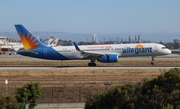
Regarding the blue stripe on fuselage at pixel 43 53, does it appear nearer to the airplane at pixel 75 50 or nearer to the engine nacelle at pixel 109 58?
the airplane at pixel 75 50

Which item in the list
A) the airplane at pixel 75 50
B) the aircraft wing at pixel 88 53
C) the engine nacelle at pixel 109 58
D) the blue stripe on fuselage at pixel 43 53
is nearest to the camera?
the engine nacelle at pixel 109 58

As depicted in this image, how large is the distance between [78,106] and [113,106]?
834 centimetres

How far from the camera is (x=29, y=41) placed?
4969 centimetres

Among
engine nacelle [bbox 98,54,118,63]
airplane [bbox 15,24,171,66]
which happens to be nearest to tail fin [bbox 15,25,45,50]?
airplane [bbox 15,24,171,66]

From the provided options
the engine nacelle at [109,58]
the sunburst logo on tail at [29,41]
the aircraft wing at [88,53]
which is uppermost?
the sunburst logo on tail at [29,41]

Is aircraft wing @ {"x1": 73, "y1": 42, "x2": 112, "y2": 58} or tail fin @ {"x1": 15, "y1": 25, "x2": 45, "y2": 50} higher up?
tail fin @ {"x1": 15, "y1": 25, "x2": 45, "y2": 50}

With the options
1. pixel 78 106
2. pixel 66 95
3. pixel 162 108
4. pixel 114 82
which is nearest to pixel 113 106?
pixel 162 108

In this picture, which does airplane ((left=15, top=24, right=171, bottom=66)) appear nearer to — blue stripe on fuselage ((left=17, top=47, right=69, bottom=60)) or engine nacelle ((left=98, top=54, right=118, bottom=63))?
blue stripe on fuselage ((left=17, top=47, right=69, bottom=60))

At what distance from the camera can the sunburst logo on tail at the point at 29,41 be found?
163ft

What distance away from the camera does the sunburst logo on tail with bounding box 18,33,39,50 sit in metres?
49.7

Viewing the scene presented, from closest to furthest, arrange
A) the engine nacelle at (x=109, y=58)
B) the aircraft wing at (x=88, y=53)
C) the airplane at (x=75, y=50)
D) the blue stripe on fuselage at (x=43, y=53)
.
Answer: the engine nacelle at (x=109, y=58), the aircraft wing at (x=88, y=53), the blue stripe on fuselage at (x=43, y=53), the airplane at (x=75, y=50)

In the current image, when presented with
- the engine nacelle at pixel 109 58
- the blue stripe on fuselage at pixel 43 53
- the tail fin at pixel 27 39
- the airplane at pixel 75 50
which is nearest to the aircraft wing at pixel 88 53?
the airplane at pixel 75 50

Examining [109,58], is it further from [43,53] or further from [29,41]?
[29,41]

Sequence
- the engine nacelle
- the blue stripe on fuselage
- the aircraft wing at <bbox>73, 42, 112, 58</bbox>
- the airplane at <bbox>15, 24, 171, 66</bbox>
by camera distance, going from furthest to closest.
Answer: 1. the airplane at <bbox>15, 24, 171, 66</bbox>
2. the blue stripe on fuselage
3. the aircraft wing at <bbox>73, 42, 112, 58</bbox>
4. the engine nacelle
